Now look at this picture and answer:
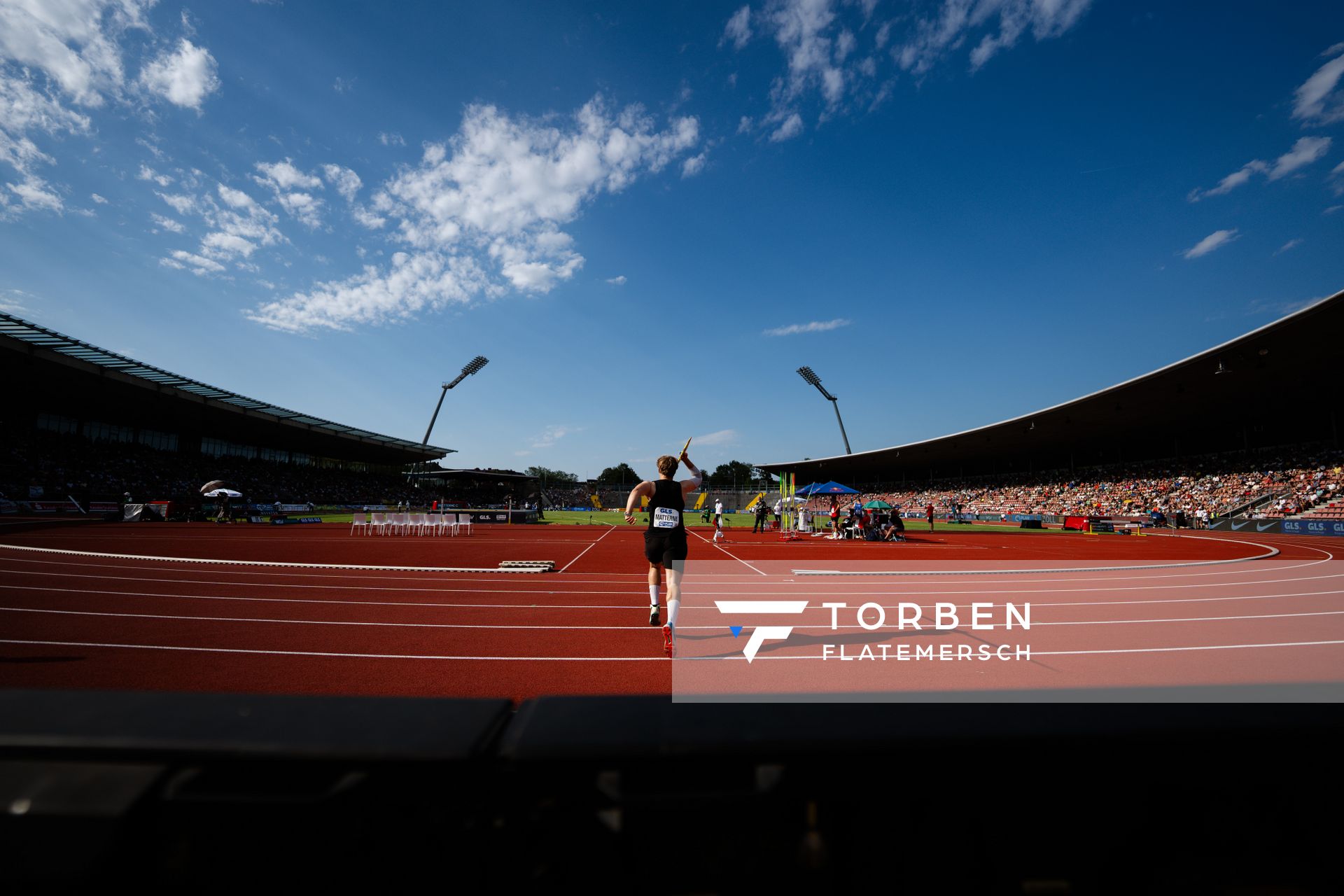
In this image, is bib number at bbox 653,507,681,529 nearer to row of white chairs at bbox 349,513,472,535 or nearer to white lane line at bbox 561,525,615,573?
white lane line at bbox 561,525,615,573

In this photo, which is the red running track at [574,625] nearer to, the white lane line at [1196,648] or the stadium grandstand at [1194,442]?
the white lane line at [1196,648]

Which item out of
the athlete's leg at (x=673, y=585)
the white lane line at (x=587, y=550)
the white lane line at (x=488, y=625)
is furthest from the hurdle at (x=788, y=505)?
the athlete's leg at (x=673, y=585)

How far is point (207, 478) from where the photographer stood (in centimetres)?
5119

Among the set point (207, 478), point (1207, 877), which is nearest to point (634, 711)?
point (1207, 877)

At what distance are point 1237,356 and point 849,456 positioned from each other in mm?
47498

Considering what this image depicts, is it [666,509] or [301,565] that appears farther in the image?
[301,565]

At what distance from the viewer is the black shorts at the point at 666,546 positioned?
6363mm

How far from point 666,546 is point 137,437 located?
67743 millimetres

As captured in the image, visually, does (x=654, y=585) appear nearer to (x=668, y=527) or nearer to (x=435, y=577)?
(x=668, y=527)

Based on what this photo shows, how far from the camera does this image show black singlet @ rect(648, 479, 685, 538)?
20.7 feet

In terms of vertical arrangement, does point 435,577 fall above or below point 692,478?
below

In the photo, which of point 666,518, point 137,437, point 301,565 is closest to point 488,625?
point 666,518

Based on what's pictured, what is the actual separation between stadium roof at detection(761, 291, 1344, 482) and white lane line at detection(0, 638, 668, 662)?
3517cm

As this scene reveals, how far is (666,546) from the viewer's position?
639cm
